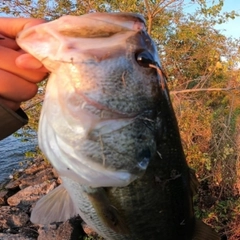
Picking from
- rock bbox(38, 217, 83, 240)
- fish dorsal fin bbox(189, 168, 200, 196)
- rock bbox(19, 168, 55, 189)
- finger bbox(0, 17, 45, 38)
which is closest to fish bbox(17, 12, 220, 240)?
finger bbox(0, 17, 45, 38)

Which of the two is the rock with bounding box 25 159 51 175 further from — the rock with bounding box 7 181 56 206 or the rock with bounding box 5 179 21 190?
the rock with bounding box 7 181 56 206

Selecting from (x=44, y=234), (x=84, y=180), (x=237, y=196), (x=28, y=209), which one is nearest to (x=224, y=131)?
(x=237, y=196)

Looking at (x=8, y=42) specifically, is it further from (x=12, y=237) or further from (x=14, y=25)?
(x=12, y=237)

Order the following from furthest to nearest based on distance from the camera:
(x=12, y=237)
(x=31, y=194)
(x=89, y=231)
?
(x=31, y=194) → (x=12, y=237) → (x=89, y=231)

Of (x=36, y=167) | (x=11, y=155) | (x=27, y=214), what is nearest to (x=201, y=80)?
(x=27, y=214)

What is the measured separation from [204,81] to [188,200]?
7.03 meters

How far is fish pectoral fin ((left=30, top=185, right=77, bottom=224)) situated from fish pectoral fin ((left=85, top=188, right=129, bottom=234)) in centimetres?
21

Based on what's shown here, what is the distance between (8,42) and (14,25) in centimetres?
8

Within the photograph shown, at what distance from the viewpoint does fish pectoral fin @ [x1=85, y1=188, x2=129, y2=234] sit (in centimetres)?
188

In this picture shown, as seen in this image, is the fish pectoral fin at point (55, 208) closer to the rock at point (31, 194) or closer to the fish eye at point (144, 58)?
the fish eye at point (144, 58)

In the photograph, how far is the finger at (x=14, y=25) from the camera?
1.75 meters

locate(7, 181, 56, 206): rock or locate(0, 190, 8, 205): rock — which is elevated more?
locate(7, 181, 56, 206): rock

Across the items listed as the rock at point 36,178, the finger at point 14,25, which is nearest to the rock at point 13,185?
the rock at point 36,178

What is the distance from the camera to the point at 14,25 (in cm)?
176
